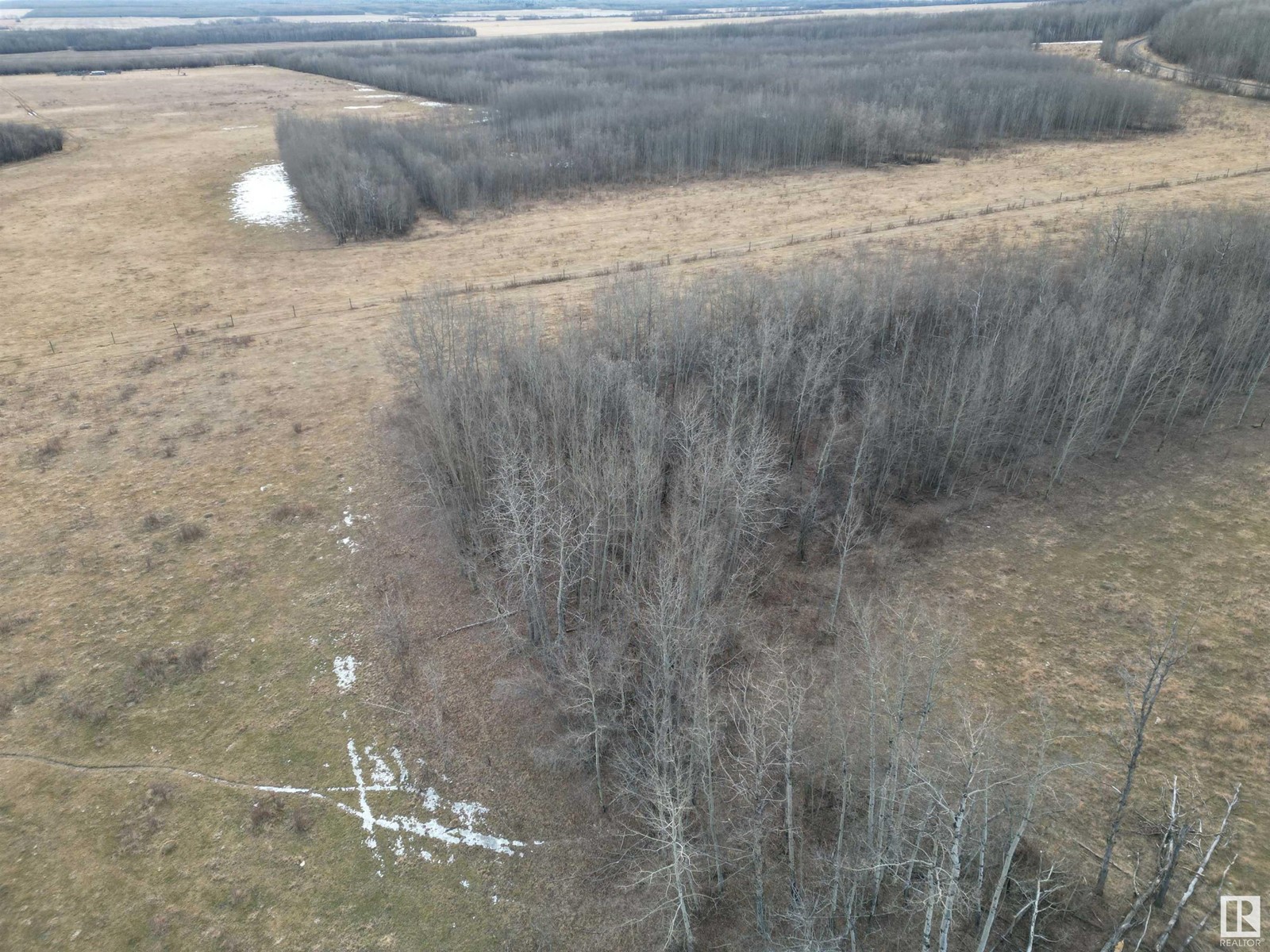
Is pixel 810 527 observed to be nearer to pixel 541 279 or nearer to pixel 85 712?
pixel 85 712

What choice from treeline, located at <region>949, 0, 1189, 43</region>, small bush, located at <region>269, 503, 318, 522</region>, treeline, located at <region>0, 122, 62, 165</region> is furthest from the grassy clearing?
treeline, located at <region>949, 0, 1189, 43</region>

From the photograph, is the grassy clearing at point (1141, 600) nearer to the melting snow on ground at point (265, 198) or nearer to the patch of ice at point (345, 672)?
the patch of ice at point (345, 672)

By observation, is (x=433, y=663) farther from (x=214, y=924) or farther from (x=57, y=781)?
(x=57, y=781)

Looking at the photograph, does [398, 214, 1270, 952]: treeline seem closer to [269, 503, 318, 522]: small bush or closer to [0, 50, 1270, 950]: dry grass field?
[0, 50, 1270, 950]: dry grass field

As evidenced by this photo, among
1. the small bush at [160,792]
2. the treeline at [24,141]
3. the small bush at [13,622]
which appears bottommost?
the small bush at [160,792]

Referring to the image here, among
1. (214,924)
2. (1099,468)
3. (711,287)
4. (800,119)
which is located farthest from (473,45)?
(214,924)

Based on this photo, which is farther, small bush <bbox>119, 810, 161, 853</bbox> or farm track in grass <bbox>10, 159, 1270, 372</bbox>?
farm track in grass <bbox>10, 159, 1270, 372</bbox>

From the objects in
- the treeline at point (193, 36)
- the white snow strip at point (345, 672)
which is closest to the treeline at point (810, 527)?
the white snow strip at point (345, 672)
